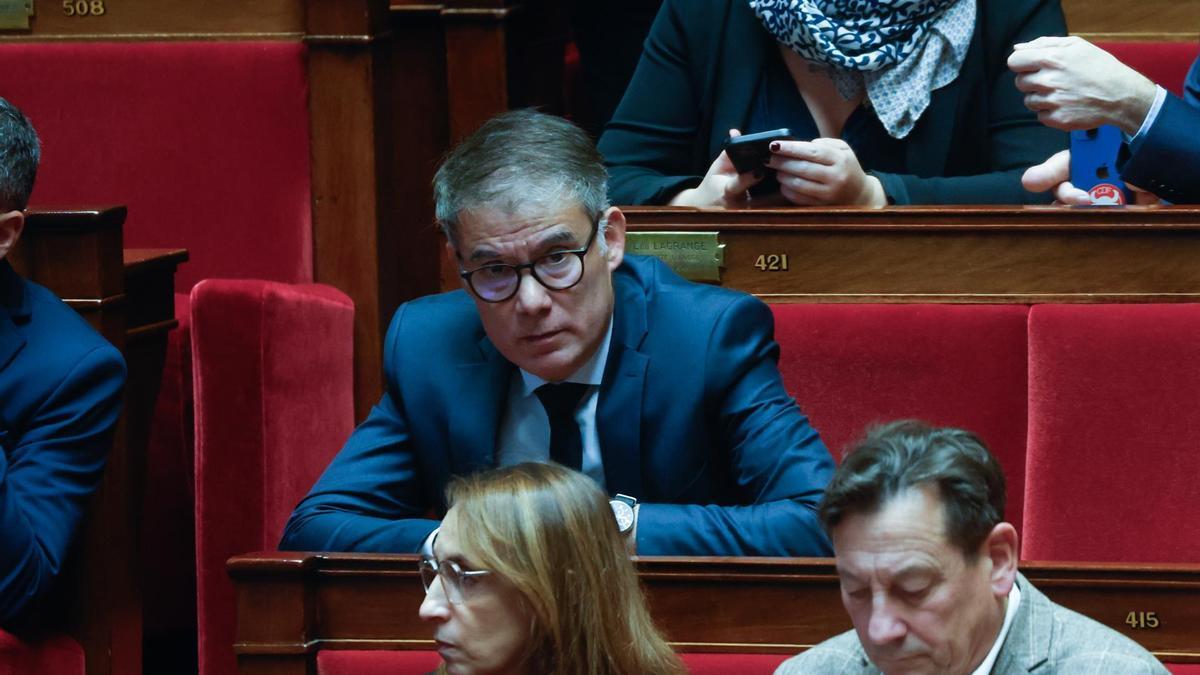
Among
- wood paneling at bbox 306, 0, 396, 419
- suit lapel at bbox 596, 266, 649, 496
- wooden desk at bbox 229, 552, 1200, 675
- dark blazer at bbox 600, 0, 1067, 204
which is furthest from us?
wood paneling at bbox 306, 0, 396, 419

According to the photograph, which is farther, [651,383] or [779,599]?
[651,383]

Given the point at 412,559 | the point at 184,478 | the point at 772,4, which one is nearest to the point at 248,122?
the point at 184,478

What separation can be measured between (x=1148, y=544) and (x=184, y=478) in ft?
3.10

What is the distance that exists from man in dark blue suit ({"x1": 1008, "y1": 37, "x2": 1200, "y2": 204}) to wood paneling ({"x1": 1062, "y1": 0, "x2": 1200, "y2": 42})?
64 cm

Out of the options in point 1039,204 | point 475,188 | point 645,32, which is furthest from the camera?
point 645,32

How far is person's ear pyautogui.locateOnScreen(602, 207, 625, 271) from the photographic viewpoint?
1.35 meters

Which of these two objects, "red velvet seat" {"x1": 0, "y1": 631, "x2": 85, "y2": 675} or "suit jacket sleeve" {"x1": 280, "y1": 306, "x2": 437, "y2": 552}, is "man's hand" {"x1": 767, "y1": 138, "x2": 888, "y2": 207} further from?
"red velvet seat" {"x1": 0, "y1": 631, "x2": 85, "y2": 675}

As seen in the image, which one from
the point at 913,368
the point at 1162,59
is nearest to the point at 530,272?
the point at 913,368

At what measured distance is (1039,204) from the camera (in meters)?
1.58

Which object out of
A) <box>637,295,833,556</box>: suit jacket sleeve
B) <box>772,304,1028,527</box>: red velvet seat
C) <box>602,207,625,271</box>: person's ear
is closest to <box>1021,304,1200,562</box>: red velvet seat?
<box>772,304,1028,527</box>: red velvet seat

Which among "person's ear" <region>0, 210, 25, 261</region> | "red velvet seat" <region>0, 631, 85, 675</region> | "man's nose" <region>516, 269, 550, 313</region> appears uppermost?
"person's ear" <region>0, 210, 25, 261</region>

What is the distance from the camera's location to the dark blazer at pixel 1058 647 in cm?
94

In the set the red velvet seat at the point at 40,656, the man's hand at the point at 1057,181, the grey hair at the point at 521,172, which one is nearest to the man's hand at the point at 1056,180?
the man's hand at the point at 1057,181

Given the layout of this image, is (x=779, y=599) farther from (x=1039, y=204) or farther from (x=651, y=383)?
(x=1039, y=204)
